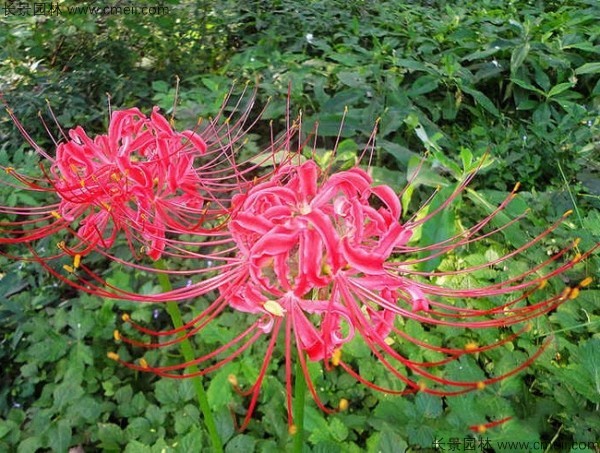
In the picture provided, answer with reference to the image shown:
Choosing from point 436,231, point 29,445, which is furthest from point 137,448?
point 436,231

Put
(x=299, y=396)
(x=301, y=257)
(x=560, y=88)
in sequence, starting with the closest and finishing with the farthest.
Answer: (x=301, y=257) → (x=299, y=396) → (x=560, y=88)

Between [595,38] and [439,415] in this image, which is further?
[595,38]

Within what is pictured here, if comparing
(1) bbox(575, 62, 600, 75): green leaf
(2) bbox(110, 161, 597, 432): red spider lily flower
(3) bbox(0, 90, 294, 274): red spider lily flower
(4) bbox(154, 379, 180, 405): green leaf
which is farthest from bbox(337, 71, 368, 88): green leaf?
(2) bbox(110, 161, 597, 432): red spider lily flower

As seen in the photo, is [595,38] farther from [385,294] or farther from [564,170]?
[385,294]

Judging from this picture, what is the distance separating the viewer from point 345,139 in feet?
6.70

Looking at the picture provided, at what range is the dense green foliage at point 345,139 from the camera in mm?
1212

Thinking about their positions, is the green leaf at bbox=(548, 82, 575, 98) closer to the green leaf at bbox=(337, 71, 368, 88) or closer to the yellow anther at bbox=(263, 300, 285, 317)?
the green leaf at bbox=(337, 71, 368, 88)

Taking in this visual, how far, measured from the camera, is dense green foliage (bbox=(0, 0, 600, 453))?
3.98 feet

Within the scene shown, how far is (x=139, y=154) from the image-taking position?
1086 mm

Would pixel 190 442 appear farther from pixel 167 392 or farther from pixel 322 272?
pixel 322 272

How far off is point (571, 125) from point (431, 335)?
A: 137cm

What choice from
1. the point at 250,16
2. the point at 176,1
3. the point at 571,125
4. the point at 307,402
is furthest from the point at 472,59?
the point at 307,402

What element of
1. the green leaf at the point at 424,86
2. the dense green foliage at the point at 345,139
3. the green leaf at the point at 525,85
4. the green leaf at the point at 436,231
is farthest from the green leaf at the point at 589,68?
the green leaf at the point at 436,231

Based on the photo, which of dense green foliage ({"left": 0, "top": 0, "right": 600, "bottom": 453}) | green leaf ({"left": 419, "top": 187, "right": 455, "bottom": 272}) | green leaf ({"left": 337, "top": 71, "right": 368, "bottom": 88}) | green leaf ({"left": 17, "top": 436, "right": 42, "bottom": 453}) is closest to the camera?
dense green foliage ({"left": 0, "top": 0, "right": 600, "bottom": 453})
